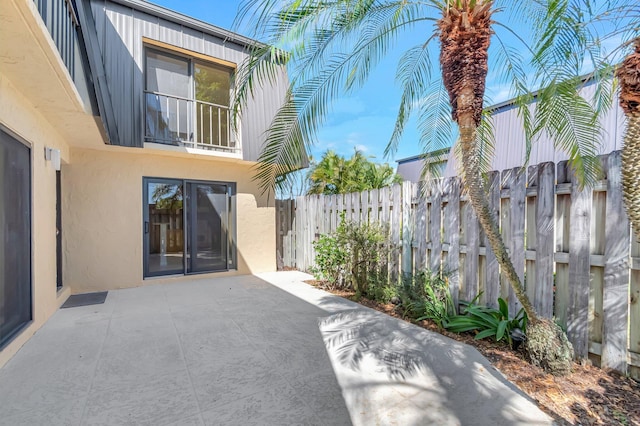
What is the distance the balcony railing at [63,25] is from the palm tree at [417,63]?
165 centimetres

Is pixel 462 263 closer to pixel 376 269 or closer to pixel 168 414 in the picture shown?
pixel 376 269

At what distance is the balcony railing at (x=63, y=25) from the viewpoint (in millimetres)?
2682

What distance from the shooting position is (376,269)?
572 centimetres

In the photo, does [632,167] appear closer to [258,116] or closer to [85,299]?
[258,116]

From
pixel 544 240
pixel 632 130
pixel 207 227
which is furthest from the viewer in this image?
pixel 207 227

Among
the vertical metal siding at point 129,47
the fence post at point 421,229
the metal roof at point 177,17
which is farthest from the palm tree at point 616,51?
the metal roof at point 177,17

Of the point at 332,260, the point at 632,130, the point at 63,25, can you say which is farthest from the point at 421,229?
the point at 63,25

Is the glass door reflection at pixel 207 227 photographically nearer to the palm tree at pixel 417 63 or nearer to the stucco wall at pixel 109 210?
the stucco wall at pixel 109 210

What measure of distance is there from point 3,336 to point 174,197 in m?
4.35

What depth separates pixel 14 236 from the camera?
3.63m

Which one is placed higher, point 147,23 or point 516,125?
point 147,23

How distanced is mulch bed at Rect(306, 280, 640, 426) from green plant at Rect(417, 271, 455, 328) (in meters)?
0.84

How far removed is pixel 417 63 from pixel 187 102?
5.27 metres

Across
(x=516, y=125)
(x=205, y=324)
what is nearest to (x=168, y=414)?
(x=205, y=324)
